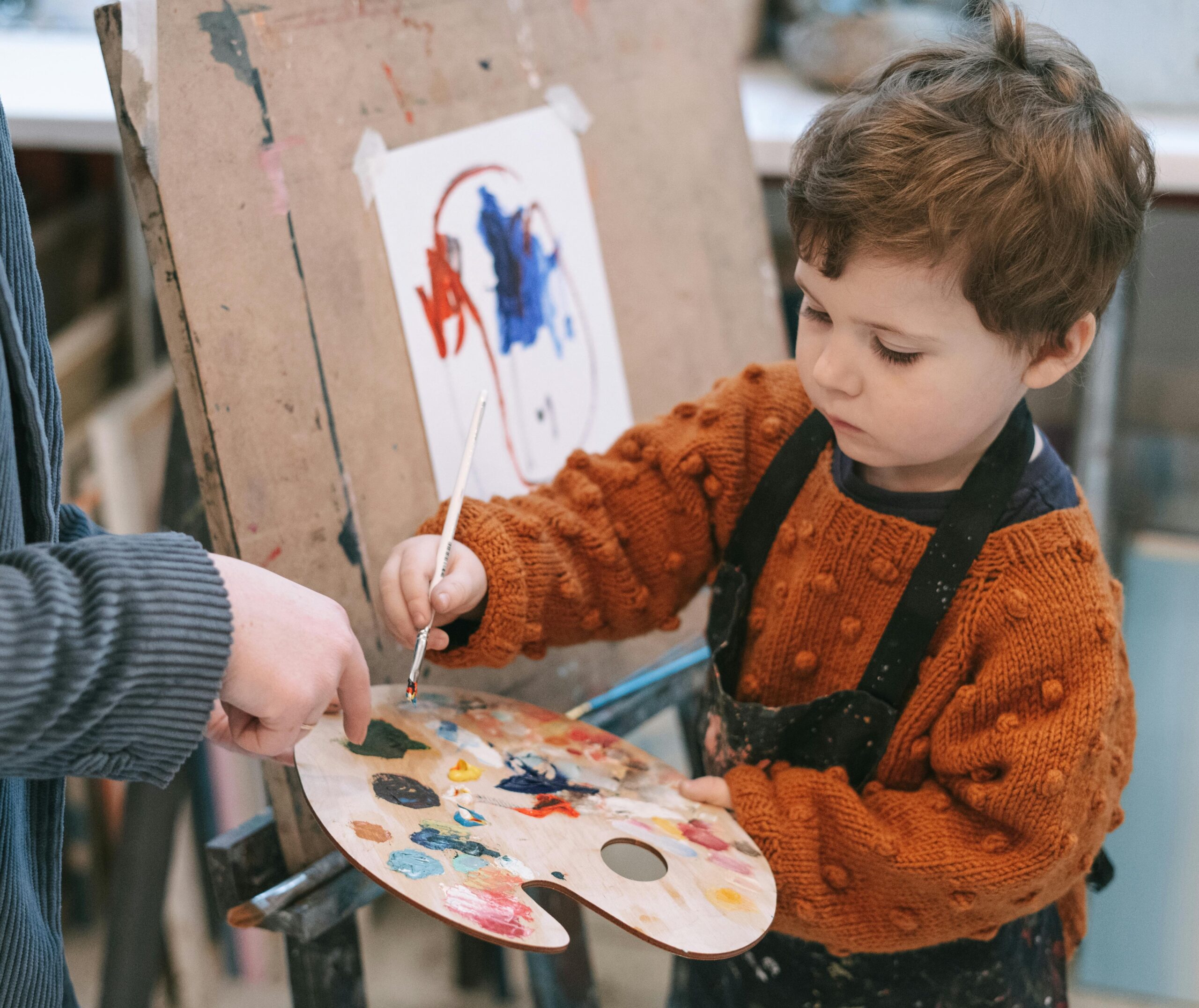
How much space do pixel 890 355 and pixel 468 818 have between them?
1.33 feet

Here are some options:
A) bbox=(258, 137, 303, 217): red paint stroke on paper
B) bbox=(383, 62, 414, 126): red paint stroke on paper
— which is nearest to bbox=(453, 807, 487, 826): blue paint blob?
bbox=(258, 137, 303, 217): red paint stroke on paper

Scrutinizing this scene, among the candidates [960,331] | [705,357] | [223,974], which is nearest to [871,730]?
[960,331]

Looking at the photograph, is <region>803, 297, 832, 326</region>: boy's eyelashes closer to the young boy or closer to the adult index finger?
the young boy

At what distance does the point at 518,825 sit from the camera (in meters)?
0.72

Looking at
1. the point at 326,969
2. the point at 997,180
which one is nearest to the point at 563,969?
the point at 326,969

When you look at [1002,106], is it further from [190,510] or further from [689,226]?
[190,510]

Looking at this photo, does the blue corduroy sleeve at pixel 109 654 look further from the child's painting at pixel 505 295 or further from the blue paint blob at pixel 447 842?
the child's painting at pixel 505 295

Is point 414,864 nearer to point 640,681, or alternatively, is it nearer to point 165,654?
point 165,654

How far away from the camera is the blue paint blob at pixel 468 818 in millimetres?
705

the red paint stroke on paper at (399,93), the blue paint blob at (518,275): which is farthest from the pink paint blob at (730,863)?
the red paint stroke on paper at (399,93)

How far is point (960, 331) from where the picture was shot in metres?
0.76

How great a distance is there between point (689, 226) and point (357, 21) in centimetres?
49

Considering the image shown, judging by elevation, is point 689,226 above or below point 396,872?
above

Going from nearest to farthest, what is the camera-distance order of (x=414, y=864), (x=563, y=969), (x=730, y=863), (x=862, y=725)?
(x=414, y=864) → (x=730, y=863) → (x=862, y=725) → (x=563, y=969)
